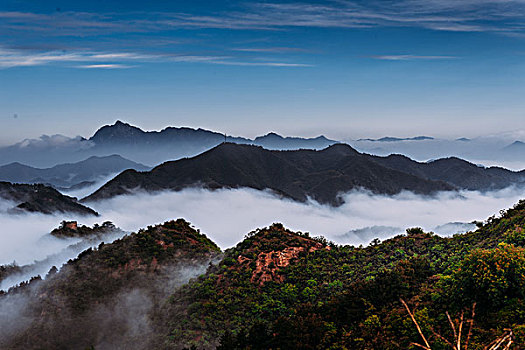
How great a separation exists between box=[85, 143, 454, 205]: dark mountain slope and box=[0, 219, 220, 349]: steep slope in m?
108

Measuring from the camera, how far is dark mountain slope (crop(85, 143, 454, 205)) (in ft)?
493

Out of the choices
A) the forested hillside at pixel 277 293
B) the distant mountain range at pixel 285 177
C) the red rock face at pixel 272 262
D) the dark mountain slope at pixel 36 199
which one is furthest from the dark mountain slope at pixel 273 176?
the red rock face at pixel 272 262

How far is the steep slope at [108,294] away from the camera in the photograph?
2617cm

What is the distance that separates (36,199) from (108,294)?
251 feet

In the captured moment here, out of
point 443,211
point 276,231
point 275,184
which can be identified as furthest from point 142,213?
point 443,211

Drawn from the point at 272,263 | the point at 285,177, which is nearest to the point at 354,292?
the point at 272,263

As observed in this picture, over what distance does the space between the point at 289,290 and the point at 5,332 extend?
67.1ft

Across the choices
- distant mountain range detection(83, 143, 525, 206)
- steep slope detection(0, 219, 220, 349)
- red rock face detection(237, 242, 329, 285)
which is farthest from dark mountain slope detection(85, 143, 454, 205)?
red rock face detection(237, 242, 329, 285)

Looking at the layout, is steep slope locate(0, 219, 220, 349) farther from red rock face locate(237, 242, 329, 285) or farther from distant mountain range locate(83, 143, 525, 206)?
distant mountain range locate(83, 143, 525, 206)

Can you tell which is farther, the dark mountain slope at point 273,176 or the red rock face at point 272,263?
the dark mountain slope at point 273,176

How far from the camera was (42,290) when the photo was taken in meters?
30.5

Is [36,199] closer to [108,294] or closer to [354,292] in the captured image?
[108,294]

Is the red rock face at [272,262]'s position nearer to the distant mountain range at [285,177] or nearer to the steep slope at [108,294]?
the steep slope at [108,294]

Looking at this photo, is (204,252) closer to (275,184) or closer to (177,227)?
(177,227)
